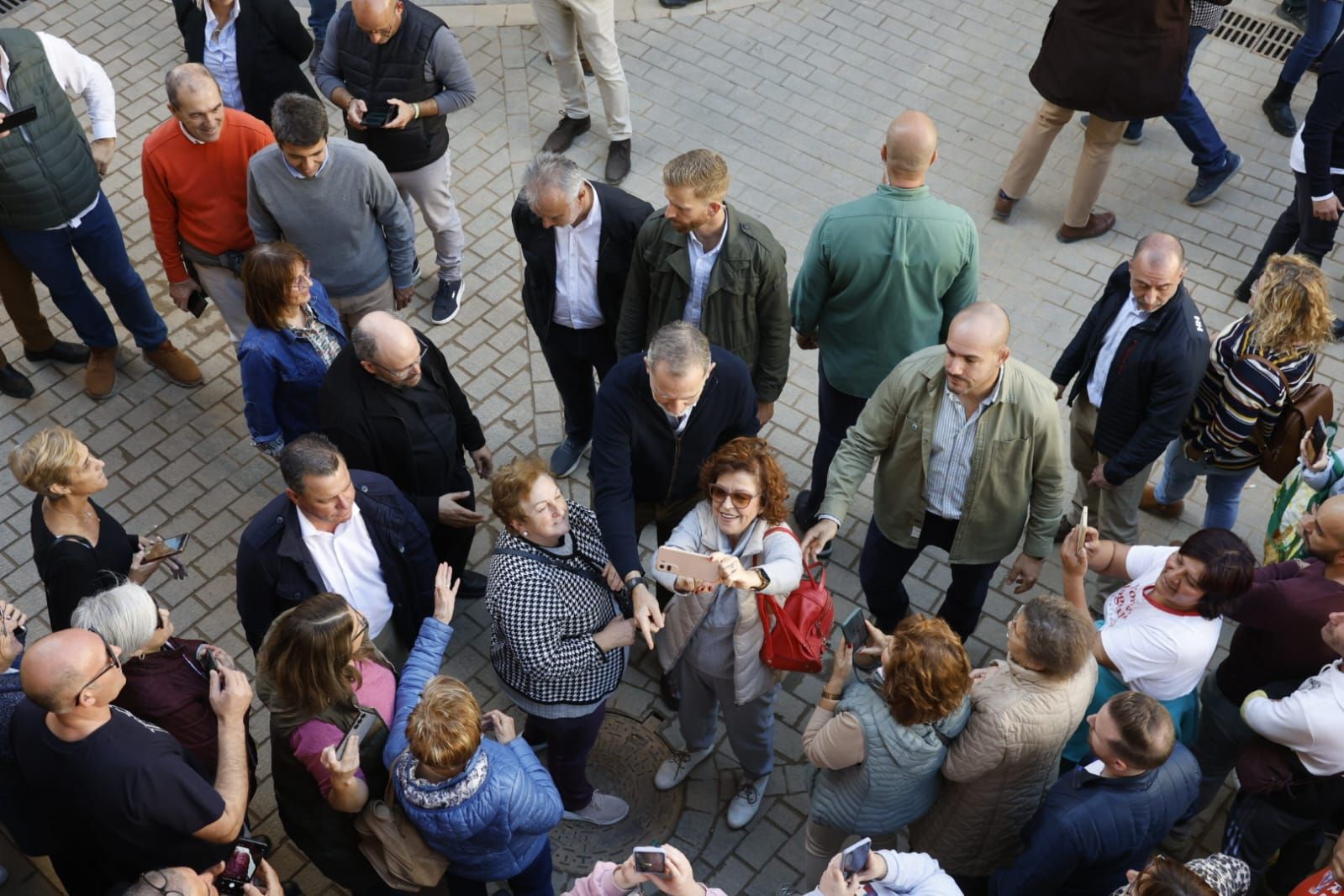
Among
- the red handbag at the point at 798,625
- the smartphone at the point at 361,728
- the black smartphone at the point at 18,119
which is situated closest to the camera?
the smartphone at the point at 361,728

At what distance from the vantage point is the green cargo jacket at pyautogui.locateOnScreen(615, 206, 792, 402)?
489 cm

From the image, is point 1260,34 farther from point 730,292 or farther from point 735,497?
point 735,497

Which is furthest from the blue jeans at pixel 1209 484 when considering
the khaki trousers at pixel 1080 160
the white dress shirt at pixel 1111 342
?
the khaki trousers at pixel 1080 160

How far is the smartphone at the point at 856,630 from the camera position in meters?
3.77

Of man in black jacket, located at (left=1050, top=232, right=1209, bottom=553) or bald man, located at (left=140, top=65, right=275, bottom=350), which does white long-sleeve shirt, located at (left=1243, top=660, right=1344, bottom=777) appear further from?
bald man, located at (left=140, top=65, right=275, bottom=350)

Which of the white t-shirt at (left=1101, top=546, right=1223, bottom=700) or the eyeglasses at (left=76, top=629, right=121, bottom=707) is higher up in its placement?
the white t-shirt at (left=1101, top=546, right=1223, bottom=700)

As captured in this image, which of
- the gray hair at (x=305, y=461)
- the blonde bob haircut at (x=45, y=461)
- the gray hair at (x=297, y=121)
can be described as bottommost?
the blonde bob haircut at (x=45, y=461)

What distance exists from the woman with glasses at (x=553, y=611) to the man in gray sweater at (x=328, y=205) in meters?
2.00

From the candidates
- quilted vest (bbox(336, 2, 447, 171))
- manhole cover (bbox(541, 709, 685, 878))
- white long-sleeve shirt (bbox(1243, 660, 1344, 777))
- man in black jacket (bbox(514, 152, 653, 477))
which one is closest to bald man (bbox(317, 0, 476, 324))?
quilted vest (bbox(336, 2, 447, 171))

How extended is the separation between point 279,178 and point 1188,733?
447cm

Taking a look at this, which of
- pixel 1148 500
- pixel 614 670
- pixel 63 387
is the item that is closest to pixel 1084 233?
pixel 1148 500

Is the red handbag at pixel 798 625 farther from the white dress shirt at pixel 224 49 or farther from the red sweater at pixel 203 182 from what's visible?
the white dress shirt at pixel 224 49

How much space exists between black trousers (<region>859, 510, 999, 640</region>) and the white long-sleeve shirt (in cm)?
121

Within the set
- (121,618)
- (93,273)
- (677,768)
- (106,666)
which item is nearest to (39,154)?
(93,273)
